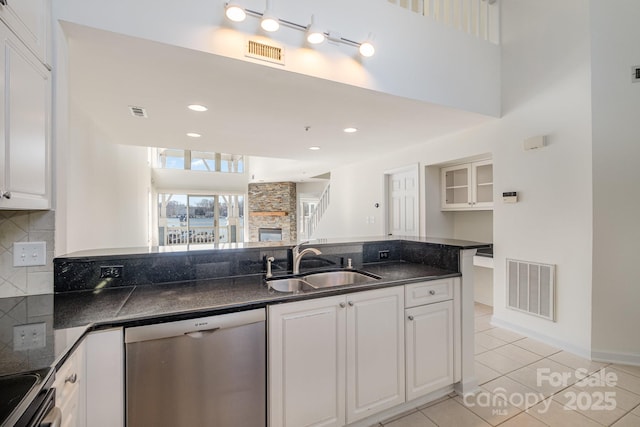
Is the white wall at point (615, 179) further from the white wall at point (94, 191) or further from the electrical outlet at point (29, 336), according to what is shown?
the white wall at point (94, 191)

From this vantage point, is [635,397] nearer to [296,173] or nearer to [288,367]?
[288,367]

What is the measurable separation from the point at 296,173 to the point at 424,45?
5710mm

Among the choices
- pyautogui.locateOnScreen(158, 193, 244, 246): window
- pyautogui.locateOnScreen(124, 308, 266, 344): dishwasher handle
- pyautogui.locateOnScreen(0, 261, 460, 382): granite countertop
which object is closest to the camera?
pyautogui.locateOnScreen(0, 261, 460, 382): granite countertop

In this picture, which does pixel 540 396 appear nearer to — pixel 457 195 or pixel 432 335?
pixel 432 335

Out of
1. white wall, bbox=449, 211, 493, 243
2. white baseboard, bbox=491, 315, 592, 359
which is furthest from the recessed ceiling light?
white baseboard, bbox=491, 315, 592, 359

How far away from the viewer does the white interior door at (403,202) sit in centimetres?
448

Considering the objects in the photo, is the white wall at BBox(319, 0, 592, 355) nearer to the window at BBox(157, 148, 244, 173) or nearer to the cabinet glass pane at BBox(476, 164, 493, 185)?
the cabinet glass pane at BBox(476, 164, 493, 185)

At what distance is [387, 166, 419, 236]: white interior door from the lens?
448 centimetres

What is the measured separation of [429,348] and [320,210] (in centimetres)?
596

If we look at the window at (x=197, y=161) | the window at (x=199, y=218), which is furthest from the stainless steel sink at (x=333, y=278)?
the window at (x=199, y=218)

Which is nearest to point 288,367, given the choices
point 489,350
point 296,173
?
point 489,350

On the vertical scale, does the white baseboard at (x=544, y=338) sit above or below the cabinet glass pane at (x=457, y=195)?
below

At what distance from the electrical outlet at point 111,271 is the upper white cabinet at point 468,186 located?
13.1 feet

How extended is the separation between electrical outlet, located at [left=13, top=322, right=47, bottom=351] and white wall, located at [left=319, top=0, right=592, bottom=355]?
3783 mm
